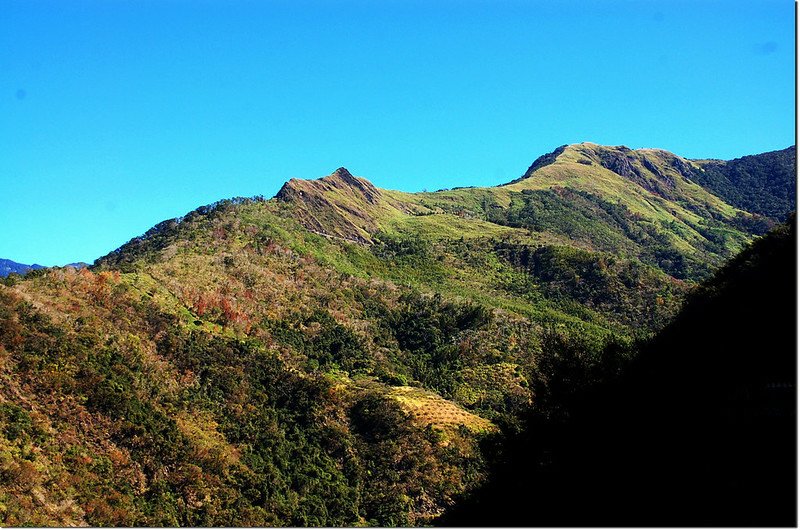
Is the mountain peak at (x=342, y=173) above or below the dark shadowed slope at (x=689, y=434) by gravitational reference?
above

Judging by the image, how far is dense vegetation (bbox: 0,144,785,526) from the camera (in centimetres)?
4356

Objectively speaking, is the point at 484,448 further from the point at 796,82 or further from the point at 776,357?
the point at 796,82

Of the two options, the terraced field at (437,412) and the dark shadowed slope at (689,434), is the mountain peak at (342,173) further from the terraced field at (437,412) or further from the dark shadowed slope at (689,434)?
the dark shadowed slope at (689,434)

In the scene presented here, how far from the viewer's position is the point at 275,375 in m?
67.0

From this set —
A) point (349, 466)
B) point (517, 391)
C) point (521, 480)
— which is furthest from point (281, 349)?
point (521, 480)

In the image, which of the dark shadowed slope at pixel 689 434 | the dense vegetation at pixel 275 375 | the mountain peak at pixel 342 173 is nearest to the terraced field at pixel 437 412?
the dense vegetation at pixel 275 375

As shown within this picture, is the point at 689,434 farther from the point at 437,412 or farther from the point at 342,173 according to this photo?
the point at 342,173

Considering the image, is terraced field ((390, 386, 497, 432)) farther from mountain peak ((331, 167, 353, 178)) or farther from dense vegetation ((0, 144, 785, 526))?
mountain peak ((331, 167, 353, 178))

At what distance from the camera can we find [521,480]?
3141 centimetres

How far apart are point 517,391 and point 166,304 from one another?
41.5 meters

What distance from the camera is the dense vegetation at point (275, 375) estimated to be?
43562mm

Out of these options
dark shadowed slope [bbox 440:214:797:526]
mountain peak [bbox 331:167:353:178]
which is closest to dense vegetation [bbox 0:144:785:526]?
dark shadowed slope [bbox 440:214:797:526]

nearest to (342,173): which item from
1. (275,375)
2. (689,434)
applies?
(275,375)

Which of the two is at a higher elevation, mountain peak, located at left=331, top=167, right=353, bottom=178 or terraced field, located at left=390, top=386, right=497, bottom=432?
mountain peak, located at left=331, top=167, right=353, bottom=178
